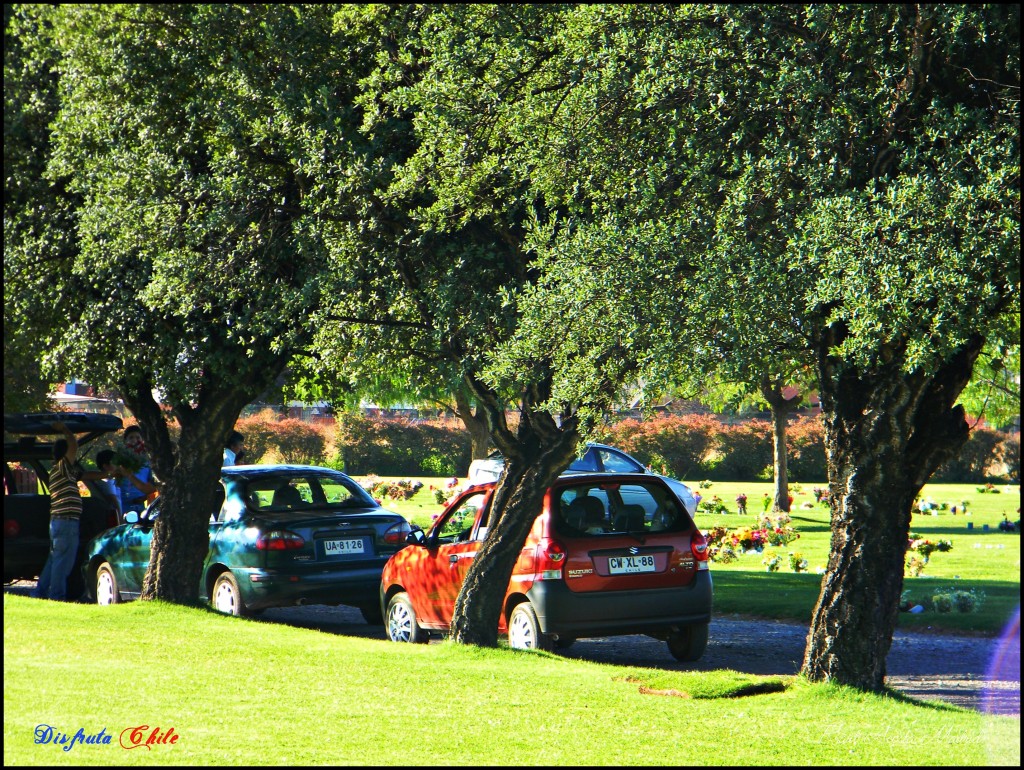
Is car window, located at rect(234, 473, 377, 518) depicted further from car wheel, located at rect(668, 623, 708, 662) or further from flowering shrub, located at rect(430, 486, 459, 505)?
flowering shrub, located at rect(430, 486, 459, 505)

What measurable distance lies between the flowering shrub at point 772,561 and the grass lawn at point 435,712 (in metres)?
8.28

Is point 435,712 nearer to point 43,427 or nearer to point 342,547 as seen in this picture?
point 342,547

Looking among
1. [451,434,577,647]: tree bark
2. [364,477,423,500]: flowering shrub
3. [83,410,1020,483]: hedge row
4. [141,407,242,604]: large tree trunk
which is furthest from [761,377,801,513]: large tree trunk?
[451,434,577,647]: tree bark

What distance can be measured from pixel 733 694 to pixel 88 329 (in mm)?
7565

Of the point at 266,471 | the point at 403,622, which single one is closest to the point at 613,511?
the point at 403,622

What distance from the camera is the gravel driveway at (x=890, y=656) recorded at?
9.62 meters

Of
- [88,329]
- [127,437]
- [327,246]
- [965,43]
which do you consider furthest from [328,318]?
[127,437]

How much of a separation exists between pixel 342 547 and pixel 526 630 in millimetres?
2917

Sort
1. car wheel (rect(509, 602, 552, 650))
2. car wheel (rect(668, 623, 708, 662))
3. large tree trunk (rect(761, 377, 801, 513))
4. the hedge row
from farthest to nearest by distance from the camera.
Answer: the hedge row → large tree trunk (rect(761, 377, 801, 513)) → car wheel (rect(668, 623, 708, 662)) → car wheel (rect(509, 602, 552, 650))

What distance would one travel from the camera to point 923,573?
17.4 metres

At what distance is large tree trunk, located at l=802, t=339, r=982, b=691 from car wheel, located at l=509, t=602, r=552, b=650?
2.89m

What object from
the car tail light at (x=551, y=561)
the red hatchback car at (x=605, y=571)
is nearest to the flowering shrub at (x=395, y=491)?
the red hatchback car at (x=605, y=571)

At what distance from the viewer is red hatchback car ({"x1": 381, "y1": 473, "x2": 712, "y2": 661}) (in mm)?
10430

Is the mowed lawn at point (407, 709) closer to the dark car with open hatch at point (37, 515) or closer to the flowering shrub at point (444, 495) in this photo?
the dark car with open hatch at point (37, 515)
